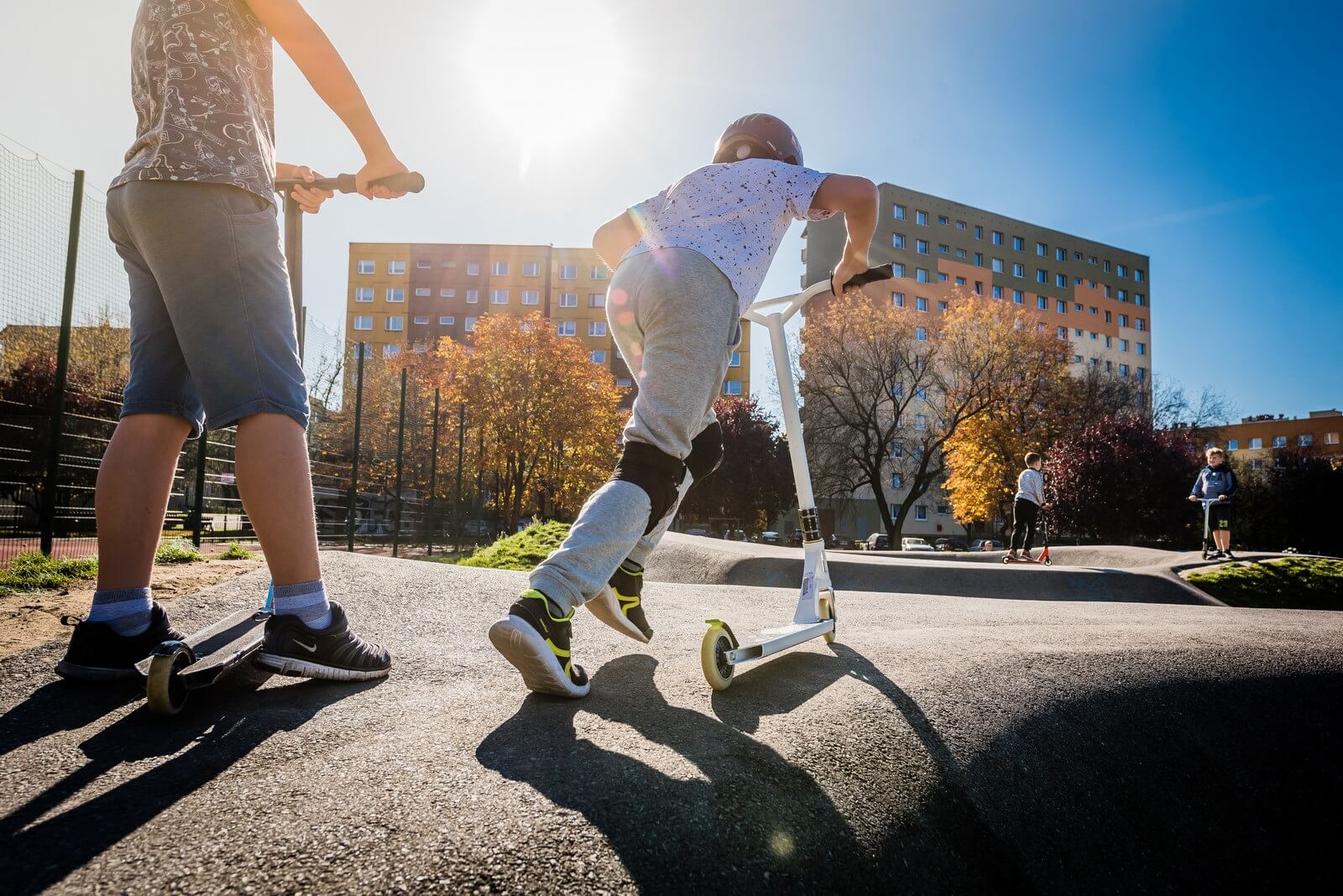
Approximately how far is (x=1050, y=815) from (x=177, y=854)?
1707 mm

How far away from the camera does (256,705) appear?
5.78ft

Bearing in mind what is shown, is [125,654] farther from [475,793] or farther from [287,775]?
[475,793]

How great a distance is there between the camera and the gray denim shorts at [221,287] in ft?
6.00

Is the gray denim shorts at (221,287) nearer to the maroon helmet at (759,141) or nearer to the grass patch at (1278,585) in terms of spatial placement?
the maroon helmet at (759,141)

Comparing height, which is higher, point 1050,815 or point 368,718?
point 368,718

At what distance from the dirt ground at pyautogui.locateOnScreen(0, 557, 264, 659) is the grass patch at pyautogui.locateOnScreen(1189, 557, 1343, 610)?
388 inches

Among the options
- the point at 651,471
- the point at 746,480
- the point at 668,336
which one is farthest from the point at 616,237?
the point at 746,480

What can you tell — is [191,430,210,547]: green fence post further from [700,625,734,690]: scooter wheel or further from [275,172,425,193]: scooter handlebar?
[700,625,734,690]: scooter wheel

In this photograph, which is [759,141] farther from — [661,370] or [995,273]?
[995,273]

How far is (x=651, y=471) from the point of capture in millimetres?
2059

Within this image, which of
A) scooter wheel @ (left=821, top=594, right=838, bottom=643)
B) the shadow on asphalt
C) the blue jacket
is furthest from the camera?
the blue jacket

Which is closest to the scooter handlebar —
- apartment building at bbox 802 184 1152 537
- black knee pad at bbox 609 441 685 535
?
black knee pad at bbox 609 441 685 535

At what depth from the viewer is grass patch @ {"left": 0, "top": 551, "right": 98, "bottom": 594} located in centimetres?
330

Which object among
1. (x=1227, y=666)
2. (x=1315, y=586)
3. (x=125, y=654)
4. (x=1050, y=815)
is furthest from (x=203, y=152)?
(x=1315, y=586)
